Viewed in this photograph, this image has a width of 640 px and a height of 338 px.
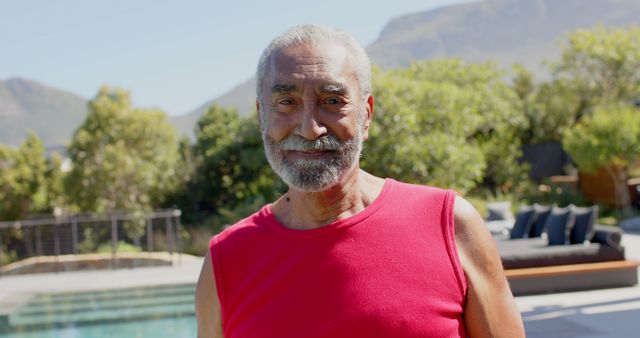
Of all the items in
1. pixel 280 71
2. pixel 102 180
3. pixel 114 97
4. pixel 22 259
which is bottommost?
pixel 22 259

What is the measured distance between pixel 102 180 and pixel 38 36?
99.7 ft

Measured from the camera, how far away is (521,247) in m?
8.83

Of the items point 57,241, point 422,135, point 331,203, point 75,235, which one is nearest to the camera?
point 331,203

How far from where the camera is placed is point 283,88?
4.54ft

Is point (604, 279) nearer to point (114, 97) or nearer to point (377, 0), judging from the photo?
point (114, 97)

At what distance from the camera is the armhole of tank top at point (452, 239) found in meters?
1.35

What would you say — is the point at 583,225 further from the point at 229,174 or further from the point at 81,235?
the point at 229,174

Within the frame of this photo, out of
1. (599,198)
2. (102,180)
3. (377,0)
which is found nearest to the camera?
(102,180)

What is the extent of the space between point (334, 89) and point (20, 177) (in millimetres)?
16272

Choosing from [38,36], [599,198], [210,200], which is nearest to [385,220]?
[210,200]

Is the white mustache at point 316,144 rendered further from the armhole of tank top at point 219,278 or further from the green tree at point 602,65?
the green tree at point 602,65

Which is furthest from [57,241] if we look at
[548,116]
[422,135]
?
[548,116]

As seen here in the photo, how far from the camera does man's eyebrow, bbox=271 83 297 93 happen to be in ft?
4.52

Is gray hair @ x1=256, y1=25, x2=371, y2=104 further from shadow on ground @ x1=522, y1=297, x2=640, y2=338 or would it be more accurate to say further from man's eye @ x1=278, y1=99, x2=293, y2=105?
shadow on ground @ x1=522, y1=297, x2=640, y2=338
